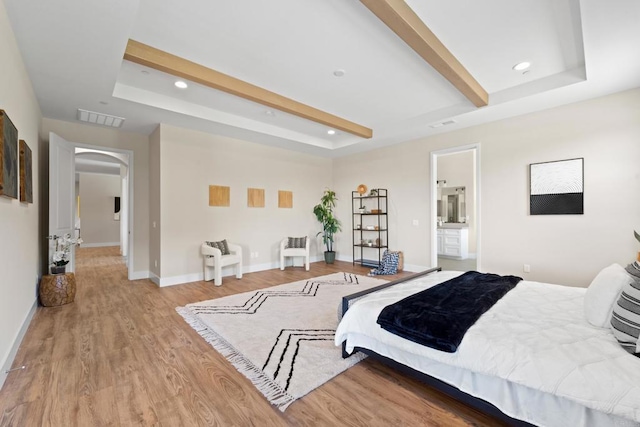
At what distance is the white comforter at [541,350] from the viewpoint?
1.23 metres

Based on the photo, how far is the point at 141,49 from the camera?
2859 millimetres

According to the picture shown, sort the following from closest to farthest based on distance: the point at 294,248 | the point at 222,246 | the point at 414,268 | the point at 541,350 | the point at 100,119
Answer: the point at 541,350, the point at 100,119, the point at 222,246, the point at 414,268, the point at 294,248

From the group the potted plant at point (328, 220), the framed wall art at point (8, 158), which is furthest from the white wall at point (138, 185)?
the potted plant at point (328, 220)

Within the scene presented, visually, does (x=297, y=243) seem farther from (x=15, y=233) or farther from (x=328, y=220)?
(x=15, y=233)

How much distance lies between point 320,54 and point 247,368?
10.2 ft

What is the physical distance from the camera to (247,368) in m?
2.18

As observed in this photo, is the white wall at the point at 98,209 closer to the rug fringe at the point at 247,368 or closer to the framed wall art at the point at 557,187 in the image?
the rug fringe at the point at 247,368

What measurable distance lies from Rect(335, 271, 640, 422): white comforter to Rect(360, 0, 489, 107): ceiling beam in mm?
2282

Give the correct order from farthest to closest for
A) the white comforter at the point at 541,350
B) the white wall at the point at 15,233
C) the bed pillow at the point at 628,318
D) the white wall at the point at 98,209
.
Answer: the white wall at the point at 98,209, the white wall at the point at 15,233, the bed pillow at the point at 628,318, the white comforter at the point at 541,350

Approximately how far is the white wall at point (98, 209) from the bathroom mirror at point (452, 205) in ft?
36.8

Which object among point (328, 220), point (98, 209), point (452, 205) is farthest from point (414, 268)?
point (98, 209)

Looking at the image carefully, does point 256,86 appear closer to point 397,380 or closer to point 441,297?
point 441,297

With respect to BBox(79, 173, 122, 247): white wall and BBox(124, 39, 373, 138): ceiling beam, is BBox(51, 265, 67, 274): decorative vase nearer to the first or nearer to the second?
BBox(124, 39, 373, 138): ceiling beam

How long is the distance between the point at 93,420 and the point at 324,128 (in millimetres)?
5081
